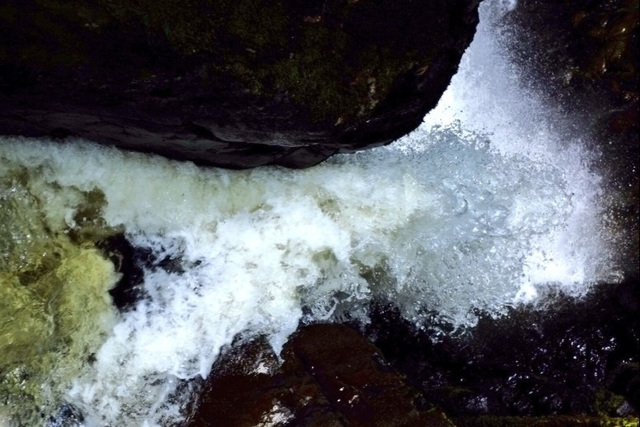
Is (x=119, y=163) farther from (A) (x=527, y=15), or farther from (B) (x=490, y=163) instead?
(A) (x=527, y=15)

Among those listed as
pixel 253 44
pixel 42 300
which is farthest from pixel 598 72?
pixel 42 300

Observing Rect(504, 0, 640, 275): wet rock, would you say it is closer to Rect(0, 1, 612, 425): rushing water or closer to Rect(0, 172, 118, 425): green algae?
Rect(0, 1, 612, 425): rushing water

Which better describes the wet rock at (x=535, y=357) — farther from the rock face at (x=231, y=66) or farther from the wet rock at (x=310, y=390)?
the rock face at (x=231, y=66)

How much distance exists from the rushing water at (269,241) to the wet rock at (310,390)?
0.15 m

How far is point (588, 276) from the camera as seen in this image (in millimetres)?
4727

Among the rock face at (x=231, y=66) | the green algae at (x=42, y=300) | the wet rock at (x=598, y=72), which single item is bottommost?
the green algae at (x=42, y=300)

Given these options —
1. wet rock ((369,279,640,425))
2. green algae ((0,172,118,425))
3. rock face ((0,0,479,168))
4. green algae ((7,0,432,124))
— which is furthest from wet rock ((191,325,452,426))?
green algae ((7,0,432,124))

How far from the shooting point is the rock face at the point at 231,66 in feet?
8.01

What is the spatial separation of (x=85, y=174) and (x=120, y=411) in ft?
4.77

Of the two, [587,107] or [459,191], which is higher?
[587,107]

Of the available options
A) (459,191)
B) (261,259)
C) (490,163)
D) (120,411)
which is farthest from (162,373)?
(490,163)

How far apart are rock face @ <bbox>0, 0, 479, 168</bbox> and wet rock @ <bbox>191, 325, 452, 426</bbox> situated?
1407 millimetres

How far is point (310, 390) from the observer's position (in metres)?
3.46

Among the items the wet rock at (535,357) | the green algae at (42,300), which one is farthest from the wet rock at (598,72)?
the green algae at (42,300)
